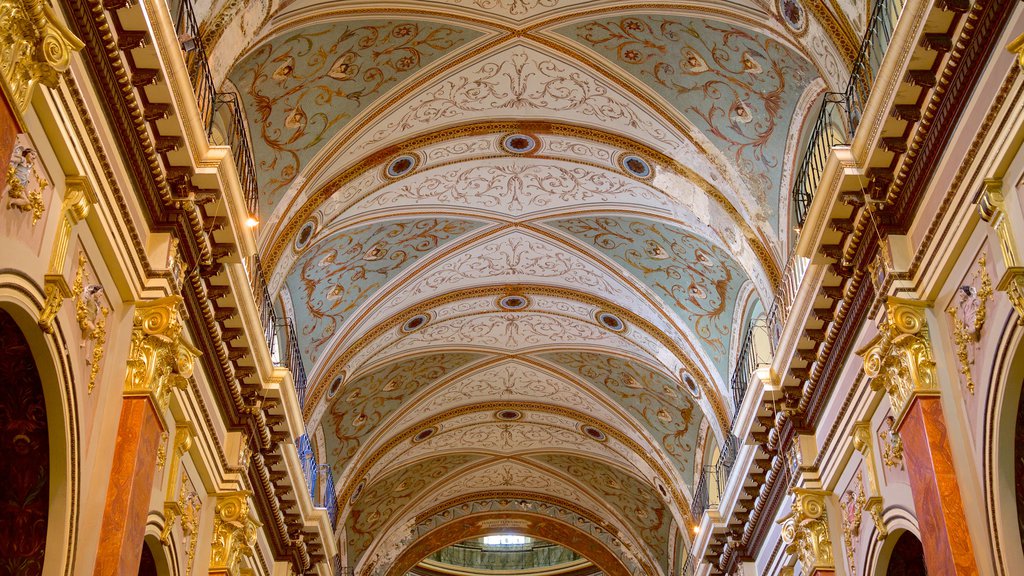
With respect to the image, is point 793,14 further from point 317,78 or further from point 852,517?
point 317,78

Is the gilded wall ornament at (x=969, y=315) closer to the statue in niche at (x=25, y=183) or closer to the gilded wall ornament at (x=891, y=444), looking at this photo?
the gilded wall ornament at (x=891, y=444)

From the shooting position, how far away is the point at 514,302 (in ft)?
66.2

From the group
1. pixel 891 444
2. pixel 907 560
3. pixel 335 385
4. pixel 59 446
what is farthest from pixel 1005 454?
pixel 335 385

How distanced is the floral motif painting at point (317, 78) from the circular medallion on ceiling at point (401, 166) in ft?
4.28

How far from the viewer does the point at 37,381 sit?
26.7ft

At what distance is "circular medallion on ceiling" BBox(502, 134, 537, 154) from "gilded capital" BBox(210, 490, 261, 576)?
20.4 ft

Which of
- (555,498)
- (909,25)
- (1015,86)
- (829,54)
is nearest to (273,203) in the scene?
(829,54)

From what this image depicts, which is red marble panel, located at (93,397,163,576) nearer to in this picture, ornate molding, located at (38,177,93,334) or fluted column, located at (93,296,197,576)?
fluted column, located at (93,296,197,576)

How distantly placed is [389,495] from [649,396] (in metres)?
7.43

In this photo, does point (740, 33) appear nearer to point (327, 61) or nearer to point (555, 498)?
point (327, 61)

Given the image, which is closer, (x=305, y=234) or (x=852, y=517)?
(x=852, y=517)

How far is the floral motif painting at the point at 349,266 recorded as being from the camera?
16797 mm

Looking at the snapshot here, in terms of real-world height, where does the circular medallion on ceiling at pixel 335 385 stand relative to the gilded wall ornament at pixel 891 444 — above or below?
above

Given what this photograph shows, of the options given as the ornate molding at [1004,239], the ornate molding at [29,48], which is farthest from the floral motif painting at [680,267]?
the ornate molding at [29,48]
